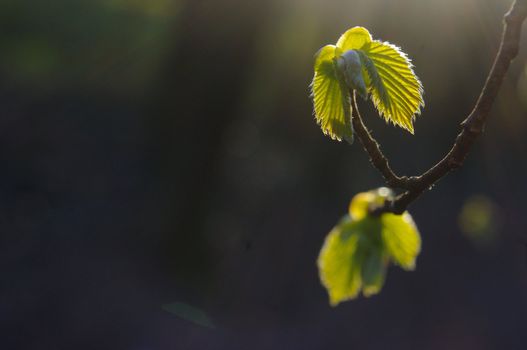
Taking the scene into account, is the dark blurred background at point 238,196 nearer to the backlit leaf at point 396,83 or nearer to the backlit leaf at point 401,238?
the backlit leaf at point 401,238

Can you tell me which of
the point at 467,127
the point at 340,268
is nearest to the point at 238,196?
the point at 340,268

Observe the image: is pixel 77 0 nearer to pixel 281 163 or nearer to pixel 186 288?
pixel 281 163

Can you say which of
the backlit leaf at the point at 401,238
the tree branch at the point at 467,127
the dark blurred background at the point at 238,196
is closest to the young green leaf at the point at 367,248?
the backlit leaf at the point at 401,238

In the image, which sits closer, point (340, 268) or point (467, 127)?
point (467, 127)

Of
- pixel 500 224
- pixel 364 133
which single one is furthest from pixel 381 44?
pixel 500 224

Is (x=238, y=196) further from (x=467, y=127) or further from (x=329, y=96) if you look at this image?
(x=467, y=127)

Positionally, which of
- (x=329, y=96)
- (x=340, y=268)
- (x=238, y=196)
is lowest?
(x=238, y=196)
